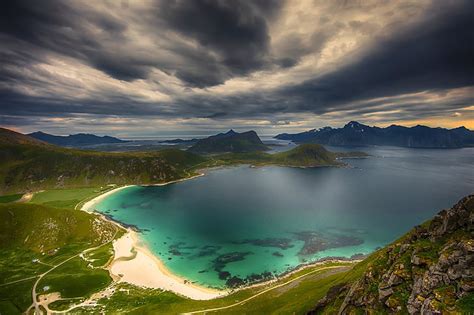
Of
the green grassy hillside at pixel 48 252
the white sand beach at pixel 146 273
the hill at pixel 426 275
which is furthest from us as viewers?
the white sand beach at pixel 146 273

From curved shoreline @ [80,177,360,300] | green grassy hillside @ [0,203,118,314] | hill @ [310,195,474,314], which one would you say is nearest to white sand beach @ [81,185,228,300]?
curved shoreline @ [80,177,360,300]

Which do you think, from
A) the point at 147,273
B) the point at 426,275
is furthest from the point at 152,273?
the point at 426,275

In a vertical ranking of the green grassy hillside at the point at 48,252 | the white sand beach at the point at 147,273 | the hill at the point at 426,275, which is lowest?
the white sand beach at the point at 147,273

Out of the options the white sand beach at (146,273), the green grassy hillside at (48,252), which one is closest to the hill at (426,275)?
the white sand beach at (146,273)

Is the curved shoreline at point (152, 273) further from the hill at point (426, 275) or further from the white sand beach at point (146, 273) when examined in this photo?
the hill at point (426, 275)

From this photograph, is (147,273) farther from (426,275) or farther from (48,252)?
(426,275)


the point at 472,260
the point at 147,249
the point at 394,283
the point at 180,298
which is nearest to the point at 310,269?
the point at 180,298

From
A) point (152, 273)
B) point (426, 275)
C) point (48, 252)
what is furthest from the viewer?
point (48, 252)

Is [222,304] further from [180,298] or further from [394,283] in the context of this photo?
[394,283]

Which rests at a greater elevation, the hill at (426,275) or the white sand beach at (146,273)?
the hill at (426,275)
